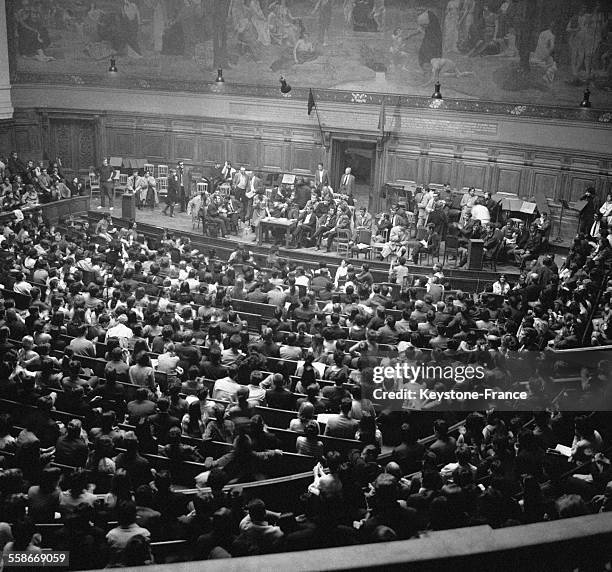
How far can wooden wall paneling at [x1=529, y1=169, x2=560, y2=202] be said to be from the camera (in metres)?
18.8

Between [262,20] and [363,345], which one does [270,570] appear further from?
[262,20]

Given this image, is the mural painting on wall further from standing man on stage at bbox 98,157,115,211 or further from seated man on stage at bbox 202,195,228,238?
seated man on stage at bbox 202,195,228,238

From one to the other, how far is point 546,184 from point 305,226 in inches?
283

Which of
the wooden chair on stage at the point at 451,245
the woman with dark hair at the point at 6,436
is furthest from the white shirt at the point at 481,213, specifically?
the woman with dark hair at the point at 6,436

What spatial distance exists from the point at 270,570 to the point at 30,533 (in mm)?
3715

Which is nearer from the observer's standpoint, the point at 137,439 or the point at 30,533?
the point at 30,533

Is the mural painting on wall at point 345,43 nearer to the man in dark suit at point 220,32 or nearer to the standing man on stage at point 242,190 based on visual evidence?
the man in dark suit at point 220,32

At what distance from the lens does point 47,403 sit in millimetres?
6770

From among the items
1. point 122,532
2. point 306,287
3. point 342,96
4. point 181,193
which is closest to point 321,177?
point 342,96

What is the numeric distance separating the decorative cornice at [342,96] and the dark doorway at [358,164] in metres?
1.41

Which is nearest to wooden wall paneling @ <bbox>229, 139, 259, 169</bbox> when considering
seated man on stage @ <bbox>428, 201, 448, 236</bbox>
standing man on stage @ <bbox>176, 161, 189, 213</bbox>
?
standing man on stage @ <bbox>176, 161, 189, 213</bbox>

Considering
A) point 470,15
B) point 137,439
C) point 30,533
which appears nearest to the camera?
point 30,533

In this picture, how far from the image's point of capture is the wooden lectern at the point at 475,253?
15.6m

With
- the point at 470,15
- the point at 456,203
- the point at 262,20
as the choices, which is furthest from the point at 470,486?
the point at 262,20
